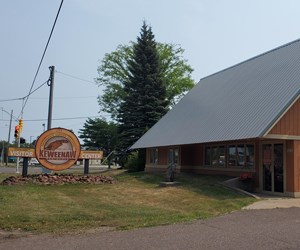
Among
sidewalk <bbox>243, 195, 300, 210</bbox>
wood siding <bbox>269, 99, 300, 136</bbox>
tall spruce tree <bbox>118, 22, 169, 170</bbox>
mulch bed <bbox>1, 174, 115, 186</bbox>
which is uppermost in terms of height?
tall spruce tree <bbox>118, 22, 169, 170</bbox>

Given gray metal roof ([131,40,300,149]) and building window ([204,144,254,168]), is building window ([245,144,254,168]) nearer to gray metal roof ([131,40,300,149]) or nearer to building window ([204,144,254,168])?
building window ([204,144,254,168])

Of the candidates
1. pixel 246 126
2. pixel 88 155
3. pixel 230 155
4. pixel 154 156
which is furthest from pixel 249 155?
pixel 154 156

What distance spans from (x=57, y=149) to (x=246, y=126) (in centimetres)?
1026

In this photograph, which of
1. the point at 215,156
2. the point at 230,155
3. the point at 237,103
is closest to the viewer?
the point at 237,103

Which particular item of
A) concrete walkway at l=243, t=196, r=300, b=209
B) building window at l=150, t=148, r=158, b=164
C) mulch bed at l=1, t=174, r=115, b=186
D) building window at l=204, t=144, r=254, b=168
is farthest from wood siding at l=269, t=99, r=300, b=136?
building window at l=150, t=148, r=158, b=164

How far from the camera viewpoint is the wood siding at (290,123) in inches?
742

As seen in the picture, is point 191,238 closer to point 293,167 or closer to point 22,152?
point 293,167

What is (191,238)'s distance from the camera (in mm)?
9633

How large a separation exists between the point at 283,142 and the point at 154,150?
18.1 m

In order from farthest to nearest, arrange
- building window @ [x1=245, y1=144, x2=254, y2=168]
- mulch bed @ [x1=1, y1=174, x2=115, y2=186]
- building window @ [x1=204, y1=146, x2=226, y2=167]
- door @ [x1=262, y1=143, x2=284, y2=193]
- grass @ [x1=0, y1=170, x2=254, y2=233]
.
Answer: building window @ [x1=204, y1=146, x2=226, y2=167] → building window @ [x1=245, y1=144, x2=254, y2=168] → mulch bed @ [x1=1, y1=174, x2=115, y2=186] → door @ [x1=262, y1=143, x2=284, y2=193] → grass @ [x1=0, y1=170, x2=254, y2=233]

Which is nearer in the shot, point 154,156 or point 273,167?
point 273,167

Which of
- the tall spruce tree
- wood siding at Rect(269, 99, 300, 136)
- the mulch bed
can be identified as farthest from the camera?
the tall spruce tree

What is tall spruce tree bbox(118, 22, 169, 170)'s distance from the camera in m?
44.0

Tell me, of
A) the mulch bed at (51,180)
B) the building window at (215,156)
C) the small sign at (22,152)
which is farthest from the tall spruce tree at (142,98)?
the small sign at (22,152)
